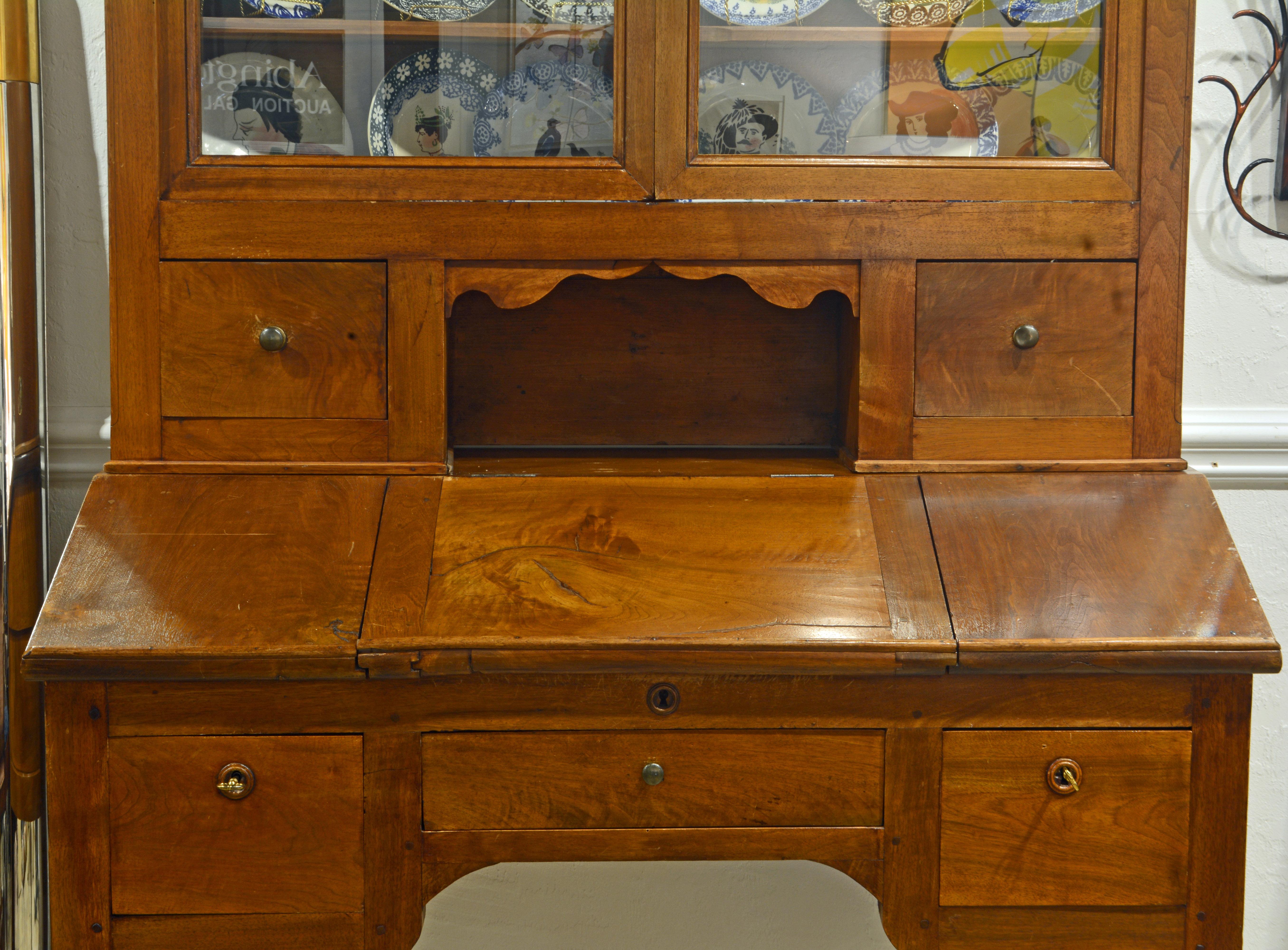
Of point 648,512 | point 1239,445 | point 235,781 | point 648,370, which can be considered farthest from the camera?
point 1239,445

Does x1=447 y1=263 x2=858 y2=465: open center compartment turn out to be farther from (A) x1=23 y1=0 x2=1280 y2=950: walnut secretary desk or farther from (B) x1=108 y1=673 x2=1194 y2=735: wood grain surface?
(B) x1=108 y1=673 x2=1194 y2=735: wood grain surface

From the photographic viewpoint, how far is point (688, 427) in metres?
1.50

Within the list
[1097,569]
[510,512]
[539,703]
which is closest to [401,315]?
[510,512]

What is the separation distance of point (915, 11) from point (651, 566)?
2.62ft

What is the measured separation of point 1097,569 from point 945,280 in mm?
400

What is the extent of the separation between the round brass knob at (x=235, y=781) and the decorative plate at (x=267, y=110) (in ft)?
2.43

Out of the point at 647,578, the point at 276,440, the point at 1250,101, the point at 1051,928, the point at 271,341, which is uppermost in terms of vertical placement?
the point at 1250,101

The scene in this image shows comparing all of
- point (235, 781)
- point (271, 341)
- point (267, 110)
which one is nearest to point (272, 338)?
point (271, 341)

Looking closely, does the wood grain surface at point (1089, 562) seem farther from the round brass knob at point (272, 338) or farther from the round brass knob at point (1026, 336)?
the round brass knob at point (272, 338)

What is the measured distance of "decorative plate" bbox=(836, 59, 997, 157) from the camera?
4.18ft

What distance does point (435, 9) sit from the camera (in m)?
1.25

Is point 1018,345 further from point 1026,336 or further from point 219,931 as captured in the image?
point 219,931

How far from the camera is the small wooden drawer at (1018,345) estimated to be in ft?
4.07

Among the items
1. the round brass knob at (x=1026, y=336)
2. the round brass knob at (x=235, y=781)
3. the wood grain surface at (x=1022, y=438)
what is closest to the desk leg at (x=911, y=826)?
the wood grain surface at (x=1022, y=438)
